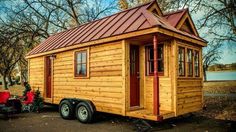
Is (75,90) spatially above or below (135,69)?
below

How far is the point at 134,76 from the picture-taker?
34.0 feet

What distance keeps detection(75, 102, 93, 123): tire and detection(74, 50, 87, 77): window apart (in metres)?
1.48

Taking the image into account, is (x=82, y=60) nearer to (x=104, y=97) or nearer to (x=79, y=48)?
(x=79, y=48)

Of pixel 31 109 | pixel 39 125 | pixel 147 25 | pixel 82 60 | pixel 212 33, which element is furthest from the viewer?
pixel 212 33

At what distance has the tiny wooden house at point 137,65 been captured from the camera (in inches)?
361

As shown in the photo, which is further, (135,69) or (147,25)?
(135,69)

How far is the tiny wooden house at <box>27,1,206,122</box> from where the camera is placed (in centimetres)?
917

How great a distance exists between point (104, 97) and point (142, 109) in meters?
1.65

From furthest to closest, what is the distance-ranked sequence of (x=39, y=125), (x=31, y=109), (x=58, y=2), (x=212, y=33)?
(x=58, y=2) → (x=212, y=33) → (x=31, y=109) → (x=39, y=125)

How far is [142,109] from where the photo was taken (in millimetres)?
10133

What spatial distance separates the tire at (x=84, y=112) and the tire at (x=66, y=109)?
1.35 ft

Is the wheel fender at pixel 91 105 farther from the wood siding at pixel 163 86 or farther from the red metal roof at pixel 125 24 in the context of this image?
the red metal roof at pixel 125 24

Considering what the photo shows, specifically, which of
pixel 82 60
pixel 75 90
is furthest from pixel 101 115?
pixel 82 60

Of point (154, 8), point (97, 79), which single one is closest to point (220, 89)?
point (154, 8)
